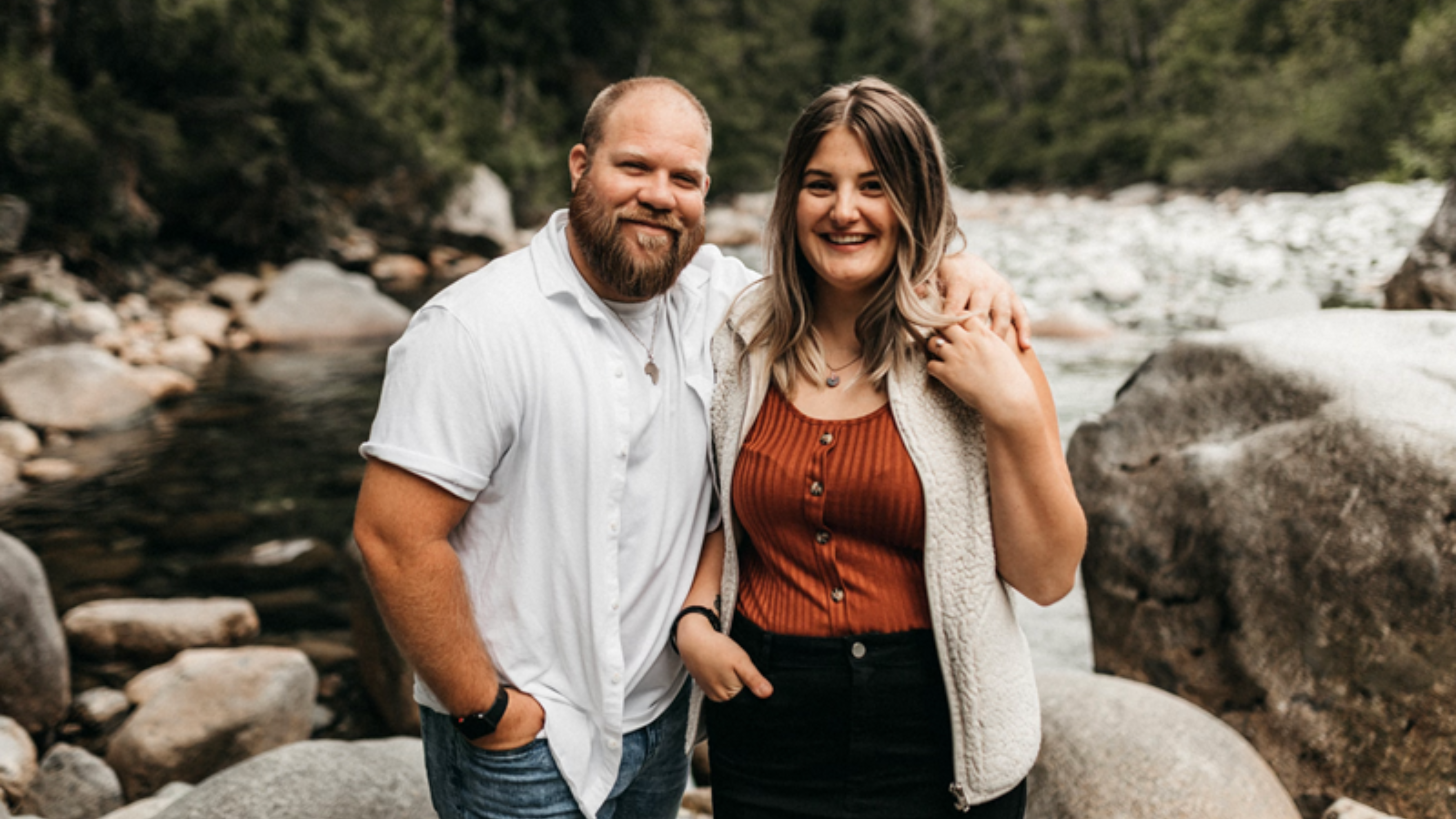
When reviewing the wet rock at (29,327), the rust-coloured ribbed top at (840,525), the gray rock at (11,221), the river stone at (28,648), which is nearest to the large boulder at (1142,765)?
the rust-coloured ribbed top at (840,525)

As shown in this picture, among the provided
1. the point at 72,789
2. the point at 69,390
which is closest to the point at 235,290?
the point at 69,390

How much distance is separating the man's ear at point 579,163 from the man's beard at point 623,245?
17mm

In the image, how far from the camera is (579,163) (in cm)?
198

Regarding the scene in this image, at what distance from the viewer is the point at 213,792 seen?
8.52ft

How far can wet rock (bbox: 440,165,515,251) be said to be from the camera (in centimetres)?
2245

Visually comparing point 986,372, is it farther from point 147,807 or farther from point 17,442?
point 17,442

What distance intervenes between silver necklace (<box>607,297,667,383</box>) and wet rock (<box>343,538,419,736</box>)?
2903 millimetres

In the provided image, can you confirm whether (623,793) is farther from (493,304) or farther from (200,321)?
(200,321)

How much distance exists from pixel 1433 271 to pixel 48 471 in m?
10.4

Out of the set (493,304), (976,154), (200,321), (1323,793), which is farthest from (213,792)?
(976,154)

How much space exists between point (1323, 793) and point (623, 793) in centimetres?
241

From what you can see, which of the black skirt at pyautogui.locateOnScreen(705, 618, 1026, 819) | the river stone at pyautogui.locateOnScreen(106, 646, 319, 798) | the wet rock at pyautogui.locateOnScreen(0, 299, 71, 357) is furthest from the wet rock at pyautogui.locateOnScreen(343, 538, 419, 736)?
the wet rock at pyautogui.locateOnScreen(0, 299, 71, 357)

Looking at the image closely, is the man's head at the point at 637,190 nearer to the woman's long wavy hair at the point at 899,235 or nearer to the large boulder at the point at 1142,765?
the woman's long wavy hair at the point at 899,235

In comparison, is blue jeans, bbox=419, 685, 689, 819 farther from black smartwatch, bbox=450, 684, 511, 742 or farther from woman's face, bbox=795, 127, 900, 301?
woman's face, bbox=795, 127, 900, 301
